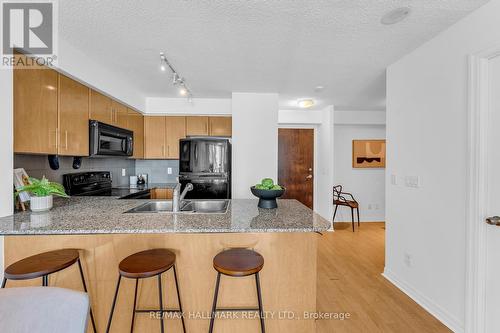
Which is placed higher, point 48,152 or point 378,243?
A: point 48,152

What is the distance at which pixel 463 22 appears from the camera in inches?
65.9

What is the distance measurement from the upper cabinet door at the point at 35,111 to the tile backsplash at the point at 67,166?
356mm

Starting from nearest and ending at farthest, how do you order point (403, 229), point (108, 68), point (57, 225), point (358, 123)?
point (57, 225), point (403, 229), point (108, 68), point (358, 123)

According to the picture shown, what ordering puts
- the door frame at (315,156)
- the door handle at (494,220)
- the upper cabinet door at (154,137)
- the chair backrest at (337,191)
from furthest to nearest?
1. the door frame at (315,156)
2. the chair backrest at (337,191)
3. the upper cabinet door at (154,137)
4. the door handle at (494,220)

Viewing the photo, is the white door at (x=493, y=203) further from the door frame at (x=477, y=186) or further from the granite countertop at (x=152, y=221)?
the granite countertop at (x=152, y=221)

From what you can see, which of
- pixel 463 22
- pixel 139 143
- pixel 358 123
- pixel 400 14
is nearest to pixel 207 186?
pixel 139 143

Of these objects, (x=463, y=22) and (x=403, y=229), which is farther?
(x=403, y=229)

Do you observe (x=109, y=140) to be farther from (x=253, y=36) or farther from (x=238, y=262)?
(x=238, y=262)

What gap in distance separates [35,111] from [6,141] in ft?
1.11

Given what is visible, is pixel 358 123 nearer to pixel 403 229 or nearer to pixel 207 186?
pixel 403 229

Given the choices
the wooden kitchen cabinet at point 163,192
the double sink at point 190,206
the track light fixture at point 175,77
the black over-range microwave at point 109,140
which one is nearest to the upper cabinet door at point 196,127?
the track light fixture at point 175,77

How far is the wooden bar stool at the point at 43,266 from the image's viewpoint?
1172 millimetres

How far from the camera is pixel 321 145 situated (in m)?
4.65

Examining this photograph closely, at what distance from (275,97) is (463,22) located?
2121 mm
